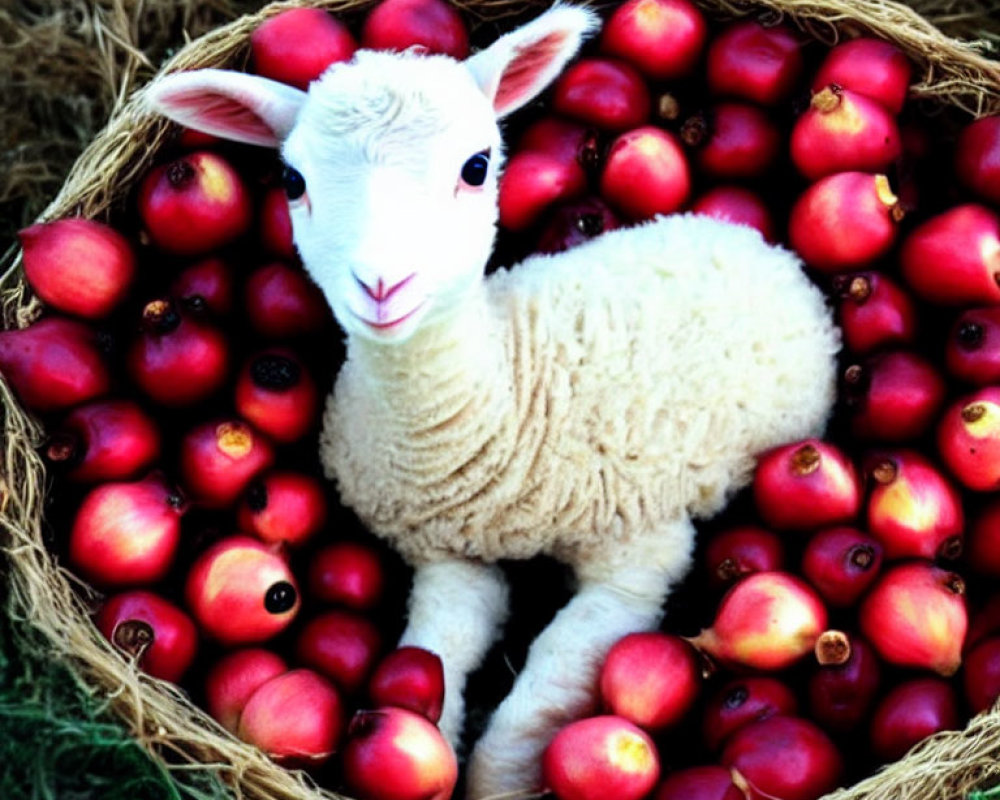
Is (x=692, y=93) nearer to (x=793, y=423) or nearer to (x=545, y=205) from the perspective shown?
(x=545, y=205)

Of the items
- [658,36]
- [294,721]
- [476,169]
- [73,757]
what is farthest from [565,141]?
[73,757]

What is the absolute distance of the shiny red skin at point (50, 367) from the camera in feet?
8.16

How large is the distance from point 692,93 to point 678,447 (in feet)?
3.16

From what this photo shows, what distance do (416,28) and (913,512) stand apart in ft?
4.69

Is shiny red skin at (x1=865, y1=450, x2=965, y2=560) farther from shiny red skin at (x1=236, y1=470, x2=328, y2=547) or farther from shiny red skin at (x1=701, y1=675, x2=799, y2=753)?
shiny red skin at (x1=236, y1=470, x2=328, y2=547)

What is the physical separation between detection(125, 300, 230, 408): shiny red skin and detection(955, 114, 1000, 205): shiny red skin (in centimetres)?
158

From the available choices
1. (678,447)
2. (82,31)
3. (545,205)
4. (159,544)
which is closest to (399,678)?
(159,544)

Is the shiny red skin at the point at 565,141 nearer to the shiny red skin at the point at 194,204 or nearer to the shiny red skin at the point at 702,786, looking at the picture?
the shiny red skin at the point at 194,204

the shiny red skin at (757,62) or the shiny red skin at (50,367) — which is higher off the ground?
the shiny red skin at (757,62)

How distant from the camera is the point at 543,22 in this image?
2.38 metres

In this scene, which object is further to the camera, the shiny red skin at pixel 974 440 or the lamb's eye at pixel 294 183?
the shiny red skin at pixel 974 440

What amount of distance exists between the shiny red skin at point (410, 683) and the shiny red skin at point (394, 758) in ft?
0.19

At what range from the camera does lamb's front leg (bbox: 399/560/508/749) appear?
2506 mm

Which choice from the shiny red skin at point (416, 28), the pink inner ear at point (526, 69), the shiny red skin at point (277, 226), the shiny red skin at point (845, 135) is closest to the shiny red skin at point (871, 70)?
the shiny red skin at point (845, 135)
